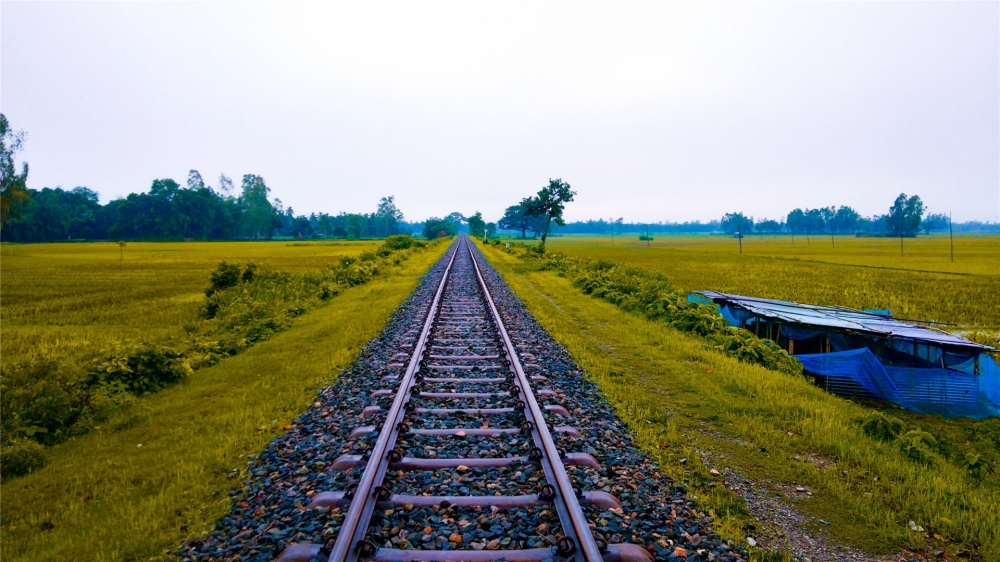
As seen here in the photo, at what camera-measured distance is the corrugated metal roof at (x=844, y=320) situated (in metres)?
10.2

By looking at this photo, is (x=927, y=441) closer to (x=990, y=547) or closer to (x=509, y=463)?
(x=990, y=547)

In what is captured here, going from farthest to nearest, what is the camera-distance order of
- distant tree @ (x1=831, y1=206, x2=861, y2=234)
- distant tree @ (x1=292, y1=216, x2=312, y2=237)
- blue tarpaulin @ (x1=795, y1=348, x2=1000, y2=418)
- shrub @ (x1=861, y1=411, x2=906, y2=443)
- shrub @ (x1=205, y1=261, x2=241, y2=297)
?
distant tree @ (x1=831, y1=206, x2=861, y2=234) → distant tree @ (x1=292, y1=216, x2=312, y2=237) → shrub @ (x1=205, y1=261, x2=241, y2=297) → blue tarpaulin @ (x1=795, y1=348, x2=1000, y2=418) → shrub @ (x1=861, y1=411, x2=906, y2=443)

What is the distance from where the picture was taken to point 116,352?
845 cm

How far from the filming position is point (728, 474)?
4910 mm

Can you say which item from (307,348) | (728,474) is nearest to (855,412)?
(728,474)

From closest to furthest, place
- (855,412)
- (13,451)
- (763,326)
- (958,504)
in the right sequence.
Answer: (958,504), (13,451), (855,412), (763,326)

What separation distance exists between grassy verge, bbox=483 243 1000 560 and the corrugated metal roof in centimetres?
341

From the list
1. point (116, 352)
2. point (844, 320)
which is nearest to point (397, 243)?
point (844, 320)

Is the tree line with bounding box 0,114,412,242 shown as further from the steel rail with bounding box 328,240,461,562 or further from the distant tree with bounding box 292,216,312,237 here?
the steel rail with bounding box 328,240,461,562

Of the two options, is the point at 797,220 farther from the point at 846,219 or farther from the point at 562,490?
the point at 562,490

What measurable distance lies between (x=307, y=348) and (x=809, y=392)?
8.46 meters

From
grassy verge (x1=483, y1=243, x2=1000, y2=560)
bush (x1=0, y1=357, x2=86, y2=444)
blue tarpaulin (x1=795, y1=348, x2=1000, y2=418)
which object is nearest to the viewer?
grassy verge (x1=483, y1=243, x2=1000, y2=560)

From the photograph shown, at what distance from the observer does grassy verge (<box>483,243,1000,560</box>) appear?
411cm

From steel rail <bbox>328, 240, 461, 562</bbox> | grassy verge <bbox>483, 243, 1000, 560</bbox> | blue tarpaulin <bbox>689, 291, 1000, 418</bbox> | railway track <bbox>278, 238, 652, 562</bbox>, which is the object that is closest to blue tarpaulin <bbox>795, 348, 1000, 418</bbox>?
blue tarpaulin <bbox>689, 291, 1000, 418</bbox>
